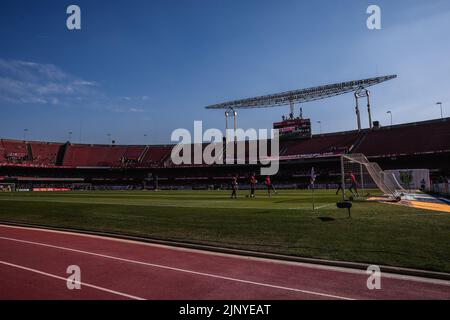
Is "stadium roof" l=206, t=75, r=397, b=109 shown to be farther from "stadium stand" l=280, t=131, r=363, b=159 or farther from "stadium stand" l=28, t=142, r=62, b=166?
"stadium stand" l=28, t=142, r=62, b=166

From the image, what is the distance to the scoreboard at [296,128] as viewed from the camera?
71.2 m

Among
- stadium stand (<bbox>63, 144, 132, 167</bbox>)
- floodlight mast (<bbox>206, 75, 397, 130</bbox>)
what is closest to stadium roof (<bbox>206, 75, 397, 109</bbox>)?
floodlight mast (<bbox>206, 75, 397, 130</bbox>)

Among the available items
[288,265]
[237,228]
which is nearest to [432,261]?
[288,265]

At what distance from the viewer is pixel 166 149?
90.6m

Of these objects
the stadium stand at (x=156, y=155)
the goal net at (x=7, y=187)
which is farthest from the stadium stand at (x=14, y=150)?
the stadium stand at (x=156, y=155)

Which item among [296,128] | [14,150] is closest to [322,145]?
[296,128]

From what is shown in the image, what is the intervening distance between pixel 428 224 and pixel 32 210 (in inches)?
896

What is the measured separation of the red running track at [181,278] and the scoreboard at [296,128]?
63475 millimetres

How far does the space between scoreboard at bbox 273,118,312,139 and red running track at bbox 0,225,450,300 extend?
208ft

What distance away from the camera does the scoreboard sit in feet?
234

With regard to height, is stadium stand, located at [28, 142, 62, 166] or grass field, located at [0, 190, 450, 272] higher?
stadium stand, located at [28, 142, 62, 166]

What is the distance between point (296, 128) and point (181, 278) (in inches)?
2622

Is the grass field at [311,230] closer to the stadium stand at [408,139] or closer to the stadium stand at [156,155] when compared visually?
the stadium stand at [408,139]
